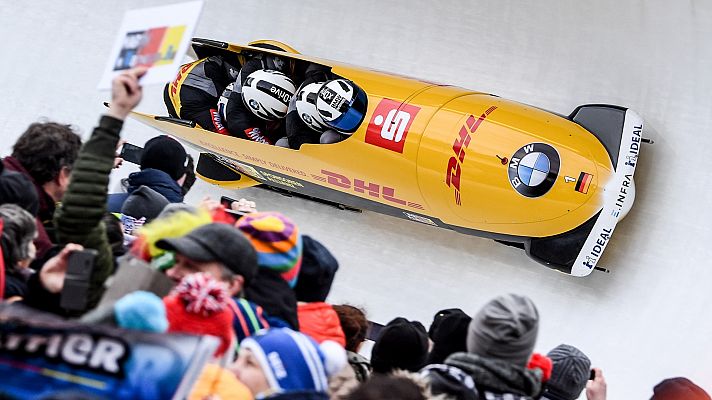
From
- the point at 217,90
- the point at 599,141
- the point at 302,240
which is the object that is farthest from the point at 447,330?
the point at 217,90

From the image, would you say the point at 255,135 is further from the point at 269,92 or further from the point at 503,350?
the point at 503,350

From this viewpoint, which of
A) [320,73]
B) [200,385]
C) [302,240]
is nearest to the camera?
[200,385]

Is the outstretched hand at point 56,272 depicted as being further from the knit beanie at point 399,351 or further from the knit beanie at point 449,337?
the knit beanie at point 449,337

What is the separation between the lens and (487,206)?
5477mm

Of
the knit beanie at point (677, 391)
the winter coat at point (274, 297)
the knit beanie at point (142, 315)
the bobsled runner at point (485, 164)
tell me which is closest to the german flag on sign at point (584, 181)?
the bobsled runner at point (485, 164)

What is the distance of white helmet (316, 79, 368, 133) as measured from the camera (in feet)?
18.5

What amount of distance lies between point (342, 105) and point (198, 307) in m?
3.35

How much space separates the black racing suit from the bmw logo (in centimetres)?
198

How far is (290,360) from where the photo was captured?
8.22ft

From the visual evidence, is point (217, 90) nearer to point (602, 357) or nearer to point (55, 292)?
point (602, 357)

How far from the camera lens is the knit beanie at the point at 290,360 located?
2469mm

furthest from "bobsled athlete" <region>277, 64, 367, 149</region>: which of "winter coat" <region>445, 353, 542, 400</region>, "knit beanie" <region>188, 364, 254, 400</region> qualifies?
"knit beanie" <region>188, 364, 254, 400</region>

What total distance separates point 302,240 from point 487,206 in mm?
2293

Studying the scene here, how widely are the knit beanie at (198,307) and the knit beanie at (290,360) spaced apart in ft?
0.39
